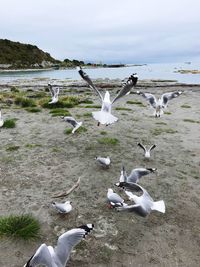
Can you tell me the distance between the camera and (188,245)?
680 cm

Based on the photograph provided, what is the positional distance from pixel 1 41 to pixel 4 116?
149515mm

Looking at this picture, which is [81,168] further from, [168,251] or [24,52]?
[24,52]

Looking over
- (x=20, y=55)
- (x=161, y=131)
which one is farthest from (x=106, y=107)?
(x=20, y=55)

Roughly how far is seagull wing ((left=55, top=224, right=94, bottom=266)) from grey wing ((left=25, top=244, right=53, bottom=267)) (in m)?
0.22

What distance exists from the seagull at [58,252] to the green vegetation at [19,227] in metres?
1.30

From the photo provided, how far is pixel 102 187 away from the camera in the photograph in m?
9.16

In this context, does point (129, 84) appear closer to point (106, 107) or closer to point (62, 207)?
point (106, 107)

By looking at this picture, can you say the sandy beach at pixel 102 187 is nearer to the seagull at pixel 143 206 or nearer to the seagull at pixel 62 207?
the seagull at pixel 62 207

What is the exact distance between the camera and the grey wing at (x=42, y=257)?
5.25 m

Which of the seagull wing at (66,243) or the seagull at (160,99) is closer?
the seagull wing at (66,243)

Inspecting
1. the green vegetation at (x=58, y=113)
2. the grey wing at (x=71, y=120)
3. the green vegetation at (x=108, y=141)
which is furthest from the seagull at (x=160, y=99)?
the green vegetation at (x=58, y=113)

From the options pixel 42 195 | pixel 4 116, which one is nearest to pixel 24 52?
pixel 4 116

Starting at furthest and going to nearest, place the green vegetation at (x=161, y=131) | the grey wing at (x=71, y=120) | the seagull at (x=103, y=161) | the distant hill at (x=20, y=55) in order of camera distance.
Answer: the distant hill at (x=20, y=55)
the green vegetation at (x=161, y=131)
the grey wing at (x=71, y=120)
the seagull at (x=103, y=161)

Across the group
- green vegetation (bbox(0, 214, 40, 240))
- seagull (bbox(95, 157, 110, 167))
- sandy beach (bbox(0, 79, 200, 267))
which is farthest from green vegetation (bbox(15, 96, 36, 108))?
green vegetation (bbox(0, 214, 40, 240))
